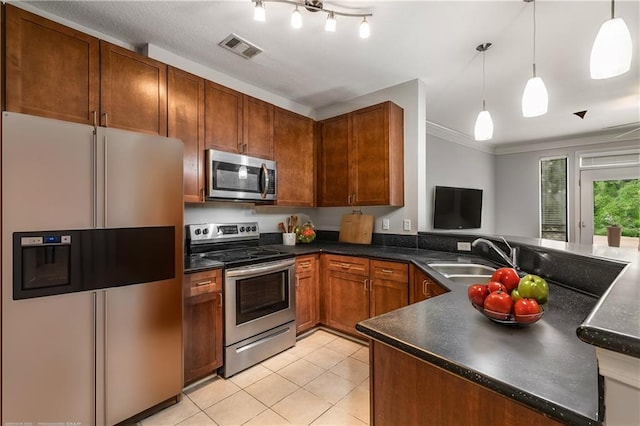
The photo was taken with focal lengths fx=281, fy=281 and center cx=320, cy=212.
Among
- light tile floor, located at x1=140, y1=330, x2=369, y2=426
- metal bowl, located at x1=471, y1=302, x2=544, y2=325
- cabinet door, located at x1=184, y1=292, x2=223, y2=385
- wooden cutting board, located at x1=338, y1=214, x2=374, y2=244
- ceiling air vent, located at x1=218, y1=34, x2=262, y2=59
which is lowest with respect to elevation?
light tile floor, located at x1=140, y1=330, x2=369, y2=426

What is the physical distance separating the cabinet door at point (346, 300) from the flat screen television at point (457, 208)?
2391 millimetres

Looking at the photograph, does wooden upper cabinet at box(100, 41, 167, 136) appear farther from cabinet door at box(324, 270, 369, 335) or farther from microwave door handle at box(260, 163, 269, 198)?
cabinet door at box(324, 270, 369, 335)

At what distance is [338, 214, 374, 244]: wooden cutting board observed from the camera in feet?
10.9

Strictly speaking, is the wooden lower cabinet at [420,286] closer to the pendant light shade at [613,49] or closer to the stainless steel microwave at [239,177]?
the pendant light shade at [613,49]

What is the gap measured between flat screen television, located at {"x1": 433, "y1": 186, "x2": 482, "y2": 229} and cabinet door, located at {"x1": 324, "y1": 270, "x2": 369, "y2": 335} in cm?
239

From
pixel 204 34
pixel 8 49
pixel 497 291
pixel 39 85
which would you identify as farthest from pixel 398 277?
pixel 8 49

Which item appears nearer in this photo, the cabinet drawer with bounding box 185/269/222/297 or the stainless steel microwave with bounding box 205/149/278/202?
the cabinet drawer with bounding box 185/269/222/297

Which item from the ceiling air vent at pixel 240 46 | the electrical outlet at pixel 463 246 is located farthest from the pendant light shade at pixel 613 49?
the ceiling air vent at pixel 240 46

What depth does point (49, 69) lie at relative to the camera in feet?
5.70

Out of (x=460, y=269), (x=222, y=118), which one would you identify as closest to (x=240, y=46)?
(x=222, y=118)

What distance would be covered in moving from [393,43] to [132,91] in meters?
2.07

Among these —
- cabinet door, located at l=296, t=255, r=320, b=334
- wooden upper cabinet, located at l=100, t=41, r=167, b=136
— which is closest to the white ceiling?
wooden upper cabinet, located at l=100, t=41, r=167, b=136

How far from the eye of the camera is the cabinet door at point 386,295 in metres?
2.45

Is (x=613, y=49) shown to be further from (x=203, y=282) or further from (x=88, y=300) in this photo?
(x=88, y=300)
